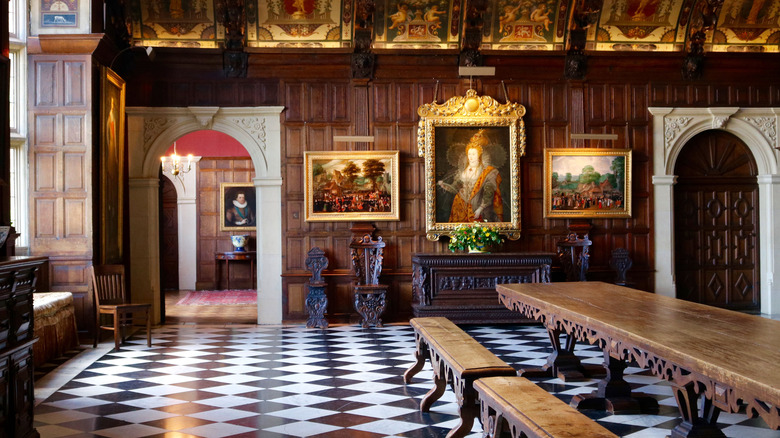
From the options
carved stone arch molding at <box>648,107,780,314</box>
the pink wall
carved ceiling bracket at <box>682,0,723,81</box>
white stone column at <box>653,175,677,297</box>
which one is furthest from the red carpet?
carved ceiling bracket at <box>682,0,723,81</box>

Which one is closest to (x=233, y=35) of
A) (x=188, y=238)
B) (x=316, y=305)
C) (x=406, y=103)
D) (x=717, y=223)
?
(x=406, y=103)

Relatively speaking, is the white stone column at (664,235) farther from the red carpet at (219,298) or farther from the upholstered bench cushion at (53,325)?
the upholstered bench cushion at (53,325)

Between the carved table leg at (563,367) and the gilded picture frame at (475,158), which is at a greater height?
the gilded picture frame at (475,158)

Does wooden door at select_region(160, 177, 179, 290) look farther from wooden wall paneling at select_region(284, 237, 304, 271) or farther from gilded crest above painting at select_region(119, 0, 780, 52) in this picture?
wooden wall paneling at select_region(284, 237, 304, 271)

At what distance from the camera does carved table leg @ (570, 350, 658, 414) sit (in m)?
5.68

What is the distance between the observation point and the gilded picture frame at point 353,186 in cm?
1105

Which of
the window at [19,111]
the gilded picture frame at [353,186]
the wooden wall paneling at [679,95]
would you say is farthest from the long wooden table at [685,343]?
the window at [19,111]

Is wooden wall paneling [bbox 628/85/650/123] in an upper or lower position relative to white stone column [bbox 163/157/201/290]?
upper

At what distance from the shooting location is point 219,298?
1545cm

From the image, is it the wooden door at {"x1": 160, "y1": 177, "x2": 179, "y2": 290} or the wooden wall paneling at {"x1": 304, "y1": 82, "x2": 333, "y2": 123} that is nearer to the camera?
the wooden wall paneling at {"x1": 304, "y1": 82, "x2": 333, "y2": 123}

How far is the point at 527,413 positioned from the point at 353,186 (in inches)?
303

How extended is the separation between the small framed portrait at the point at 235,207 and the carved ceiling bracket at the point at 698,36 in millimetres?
10183

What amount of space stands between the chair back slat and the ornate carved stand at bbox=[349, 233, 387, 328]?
124 inches

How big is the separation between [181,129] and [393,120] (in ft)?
10.5
